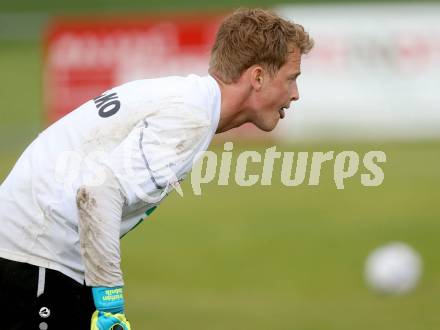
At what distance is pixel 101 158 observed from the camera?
199 inches

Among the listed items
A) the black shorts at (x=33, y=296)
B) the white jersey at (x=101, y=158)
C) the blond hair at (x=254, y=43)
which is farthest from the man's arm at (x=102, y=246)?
the blond hair at (x=254, y=43)

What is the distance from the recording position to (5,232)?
5.25 metres

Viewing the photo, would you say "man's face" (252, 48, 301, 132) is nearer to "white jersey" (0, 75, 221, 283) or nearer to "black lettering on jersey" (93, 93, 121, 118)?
"white jersey" (0, 75, 221, 283)

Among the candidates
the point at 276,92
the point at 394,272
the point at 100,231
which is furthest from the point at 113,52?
the point at 100,231

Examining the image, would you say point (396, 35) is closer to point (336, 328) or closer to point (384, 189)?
point (384, 189)

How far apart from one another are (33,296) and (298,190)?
12.3 m

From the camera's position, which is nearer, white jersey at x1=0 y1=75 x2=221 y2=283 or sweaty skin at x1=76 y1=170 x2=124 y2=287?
sweaty skin at x1=76 y1=170 x2=124 y2=287

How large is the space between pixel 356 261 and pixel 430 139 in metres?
7.41

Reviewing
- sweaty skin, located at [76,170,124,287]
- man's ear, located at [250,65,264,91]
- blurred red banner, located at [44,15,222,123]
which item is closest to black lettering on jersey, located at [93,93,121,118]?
sweaty skin, located at [76,170,124,287]

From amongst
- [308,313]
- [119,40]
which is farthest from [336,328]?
[119,40]

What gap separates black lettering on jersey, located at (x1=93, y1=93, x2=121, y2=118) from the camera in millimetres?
5180

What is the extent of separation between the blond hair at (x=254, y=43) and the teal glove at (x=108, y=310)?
1235 mm

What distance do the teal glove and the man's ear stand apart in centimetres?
126

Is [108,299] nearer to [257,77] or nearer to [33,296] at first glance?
[33,296]
